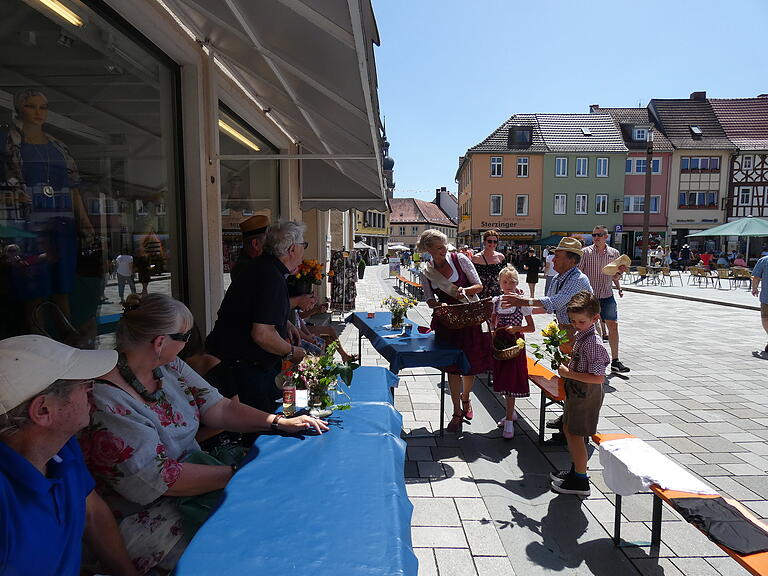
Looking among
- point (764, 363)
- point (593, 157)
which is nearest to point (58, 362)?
point (764, 363)

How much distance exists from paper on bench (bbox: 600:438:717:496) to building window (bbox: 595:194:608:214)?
122 feet

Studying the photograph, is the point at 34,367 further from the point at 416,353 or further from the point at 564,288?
the point at 564,288

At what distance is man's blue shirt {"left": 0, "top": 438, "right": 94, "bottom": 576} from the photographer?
1215 millimetres

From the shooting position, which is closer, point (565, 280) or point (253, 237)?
point (253, 237)

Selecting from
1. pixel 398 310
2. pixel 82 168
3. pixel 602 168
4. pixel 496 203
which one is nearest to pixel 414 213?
pixel 496 203

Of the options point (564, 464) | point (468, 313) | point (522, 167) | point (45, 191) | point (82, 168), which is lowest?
point (564, 464)

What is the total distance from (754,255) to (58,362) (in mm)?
43783

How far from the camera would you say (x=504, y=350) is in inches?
161

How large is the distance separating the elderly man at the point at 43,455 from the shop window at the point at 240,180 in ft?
10.6

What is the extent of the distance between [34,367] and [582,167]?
39298 mm

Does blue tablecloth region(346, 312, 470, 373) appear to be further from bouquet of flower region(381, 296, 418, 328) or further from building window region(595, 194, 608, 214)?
building window region(595, 194, 608, 214)

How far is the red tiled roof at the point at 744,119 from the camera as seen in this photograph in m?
36.8

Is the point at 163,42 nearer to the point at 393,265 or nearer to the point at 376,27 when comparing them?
the point at 376,27

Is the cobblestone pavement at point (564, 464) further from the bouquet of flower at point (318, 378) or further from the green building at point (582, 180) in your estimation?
the green building at point (582, 180)
